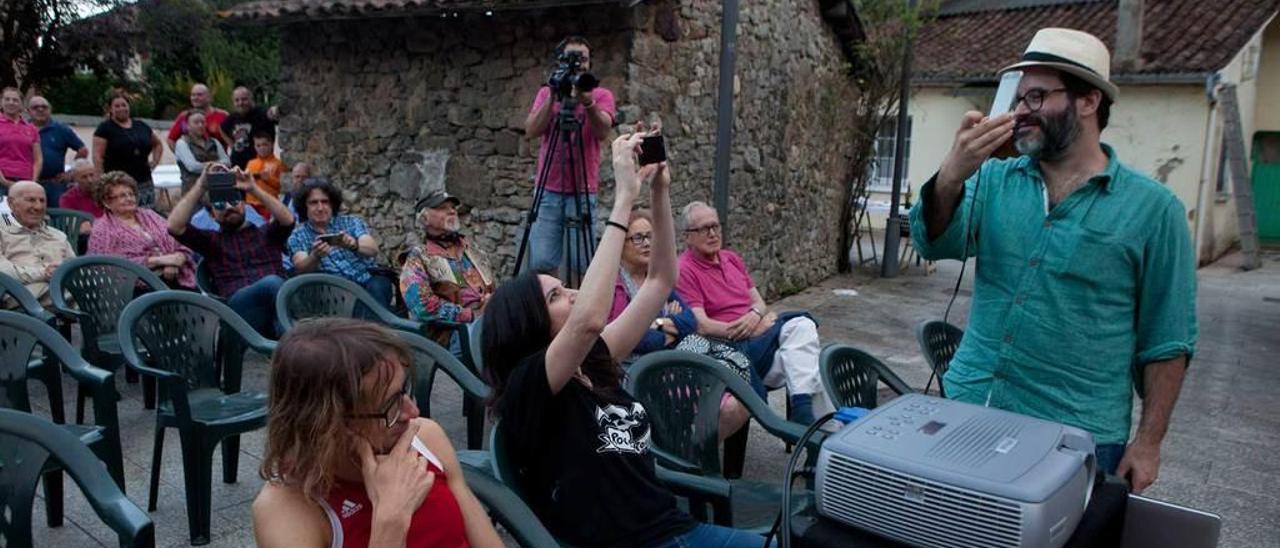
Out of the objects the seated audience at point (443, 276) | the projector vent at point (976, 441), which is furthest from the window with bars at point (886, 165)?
the projector vent at point (976, 441)

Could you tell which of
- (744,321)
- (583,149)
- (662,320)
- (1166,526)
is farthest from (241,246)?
(1166,526)

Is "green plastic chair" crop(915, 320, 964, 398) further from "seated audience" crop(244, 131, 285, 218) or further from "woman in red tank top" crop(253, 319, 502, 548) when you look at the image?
"seated audience" crop(244, 131, 285, 218)

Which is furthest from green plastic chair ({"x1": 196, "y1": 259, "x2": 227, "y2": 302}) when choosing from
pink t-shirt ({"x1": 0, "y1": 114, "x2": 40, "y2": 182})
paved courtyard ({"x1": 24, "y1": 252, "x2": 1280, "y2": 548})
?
pink t-shirt ({"x1": 0, "y1": 114, "x2": 40, "y2": 182})

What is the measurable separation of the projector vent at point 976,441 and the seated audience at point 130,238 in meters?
4.38

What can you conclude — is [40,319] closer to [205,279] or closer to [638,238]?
[205,279]

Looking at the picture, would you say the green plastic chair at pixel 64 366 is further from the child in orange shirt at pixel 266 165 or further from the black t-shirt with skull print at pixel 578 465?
the child in orange shirt at pixel 266 165

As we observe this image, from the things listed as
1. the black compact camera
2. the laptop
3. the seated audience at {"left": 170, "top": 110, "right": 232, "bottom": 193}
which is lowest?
the laptop

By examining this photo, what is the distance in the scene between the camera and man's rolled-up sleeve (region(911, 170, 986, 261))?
1.86 metres

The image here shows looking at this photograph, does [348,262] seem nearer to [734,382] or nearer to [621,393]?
[734,382]

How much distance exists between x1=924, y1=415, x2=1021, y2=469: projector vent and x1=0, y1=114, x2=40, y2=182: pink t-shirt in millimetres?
7733

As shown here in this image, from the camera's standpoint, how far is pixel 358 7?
20.5 feet

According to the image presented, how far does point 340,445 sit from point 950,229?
1.26m

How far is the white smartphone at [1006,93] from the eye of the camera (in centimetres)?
172

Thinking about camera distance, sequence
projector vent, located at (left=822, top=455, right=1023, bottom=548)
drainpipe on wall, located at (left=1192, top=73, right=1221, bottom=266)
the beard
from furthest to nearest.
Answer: drainpipe on wall, located at (left=1192, top=73, right=1221, bottom=266) → the beard → projector vent, located at (left=822, top=455, right=1023, bottom=548)
